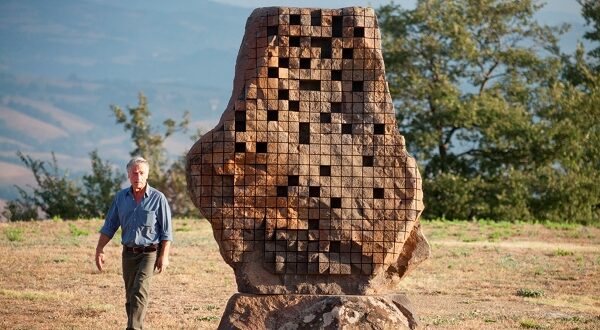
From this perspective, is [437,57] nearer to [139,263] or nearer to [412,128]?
[412,128]

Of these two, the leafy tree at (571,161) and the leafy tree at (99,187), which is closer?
the leafy tree at (571,161)

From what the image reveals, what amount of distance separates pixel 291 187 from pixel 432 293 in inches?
264

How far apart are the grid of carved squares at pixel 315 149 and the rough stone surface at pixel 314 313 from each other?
0.33m

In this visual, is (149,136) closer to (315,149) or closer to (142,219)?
(142,219)

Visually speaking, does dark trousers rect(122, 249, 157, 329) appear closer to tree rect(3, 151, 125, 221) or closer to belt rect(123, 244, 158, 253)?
belt rect(123, 244, 158, 253)

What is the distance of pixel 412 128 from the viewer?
131 feet

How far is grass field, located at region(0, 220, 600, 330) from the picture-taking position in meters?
14.7

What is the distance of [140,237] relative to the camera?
12.0m

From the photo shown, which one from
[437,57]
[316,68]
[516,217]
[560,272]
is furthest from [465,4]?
[316,68]

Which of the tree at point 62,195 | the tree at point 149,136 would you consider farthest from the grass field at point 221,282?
the tree at point 149,136

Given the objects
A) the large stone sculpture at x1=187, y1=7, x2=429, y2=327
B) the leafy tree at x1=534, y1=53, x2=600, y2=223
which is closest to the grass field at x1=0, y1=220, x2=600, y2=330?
the large stone sculpture at x1=187, y1=7, x2=429, y2=327

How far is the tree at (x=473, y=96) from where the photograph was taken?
124 feet

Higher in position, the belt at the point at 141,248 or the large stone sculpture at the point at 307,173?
the large stone sculpture at the point at 307,173

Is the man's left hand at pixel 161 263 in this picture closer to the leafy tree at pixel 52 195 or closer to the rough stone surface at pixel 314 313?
the rough stone surface at pixel 314 313
